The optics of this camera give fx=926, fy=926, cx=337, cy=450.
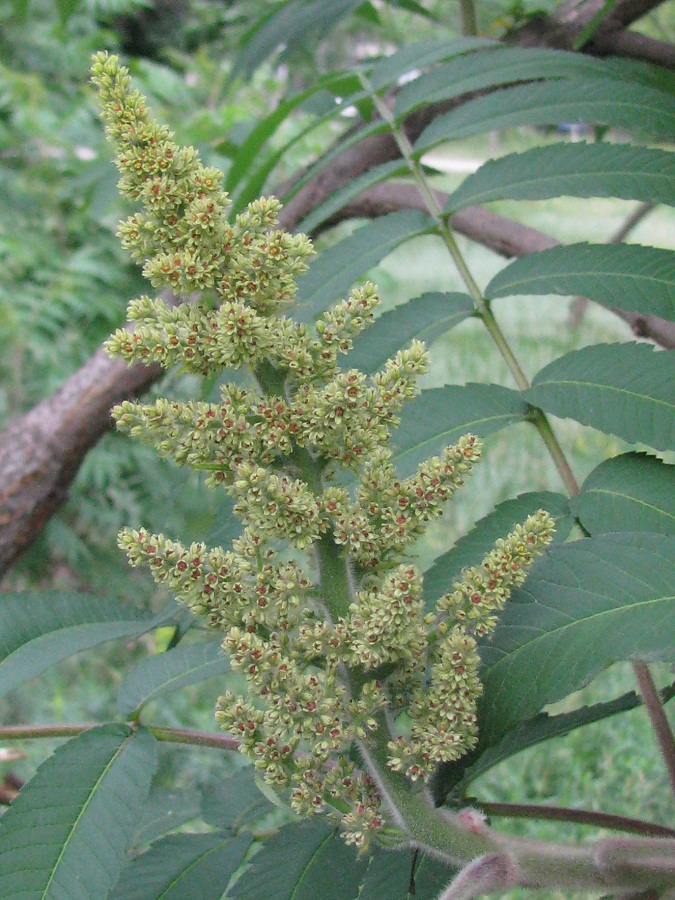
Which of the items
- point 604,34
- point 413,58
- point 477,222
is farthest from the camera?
point 477,222

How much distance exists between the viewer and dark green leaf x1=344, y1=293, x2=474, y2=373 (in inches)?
42.8

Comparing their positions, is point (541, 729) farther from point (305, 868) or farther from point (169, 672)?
point (169, 672)

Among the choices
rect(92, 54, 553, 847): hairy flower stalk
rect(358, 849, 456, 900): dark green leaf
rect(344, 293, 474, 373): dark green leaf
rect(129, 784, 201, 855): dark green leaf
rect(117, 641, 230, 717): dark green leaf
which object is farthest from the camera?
rect(129, 784, 201, 855): dark green leaf

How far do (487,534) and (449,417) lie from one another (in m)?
0.16

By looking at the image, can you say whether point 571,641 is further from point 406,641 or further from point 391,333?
point 391,333

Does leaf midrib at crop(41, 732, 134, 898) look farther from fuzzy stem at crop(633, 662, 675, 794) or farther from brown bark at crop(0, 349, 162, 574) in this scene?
brown bark at crop(0, 349, 162, 574)

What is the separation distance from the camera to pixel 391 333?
43.7 inches

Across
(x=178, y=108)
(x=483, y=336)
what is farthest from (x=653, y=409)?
(x=483, y=336)

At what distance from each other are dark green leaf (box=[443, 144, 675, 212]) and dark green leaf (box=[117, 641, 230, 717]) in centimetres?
63

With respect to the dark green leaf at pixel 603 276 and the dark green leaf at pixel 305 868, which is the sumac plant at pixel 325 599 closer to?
the dark green leaf at pixel 305 868

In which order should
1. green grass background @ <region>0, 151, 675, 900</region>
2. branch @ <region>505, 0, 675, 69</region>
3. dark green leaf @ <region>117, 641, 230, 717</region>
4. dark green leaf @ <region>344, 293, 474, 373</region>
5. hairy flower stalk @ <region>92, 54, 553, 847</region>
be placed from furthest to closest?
green grass background @ <region>0, 151, 675, 900</region>, branch @ <region>505, 0, 675, 69</region>, dark green leaf @ <region>344, 293, 474, 373</region>, dark green leaf @ <region>117, 641, 230, 717</region>, hairy flower stalk @ <region>92, 54, 553, 847</region>

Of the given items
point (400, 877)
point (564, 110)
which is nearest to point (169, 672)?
point (400, 877)

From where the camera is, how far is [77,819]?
30.3 inches

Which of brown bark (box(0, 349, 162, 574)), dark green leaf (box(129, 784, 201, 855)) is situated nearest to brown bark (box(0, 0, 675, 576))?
brown bark (box(0, 349, 162, 574))
